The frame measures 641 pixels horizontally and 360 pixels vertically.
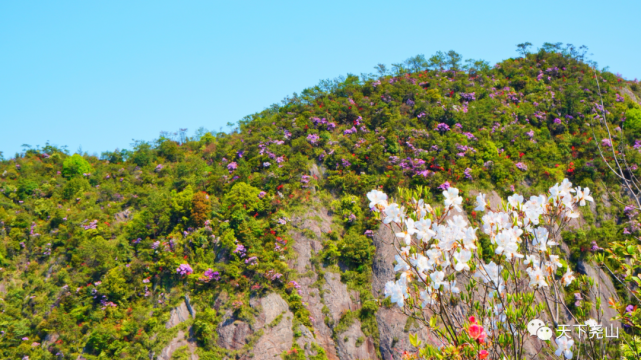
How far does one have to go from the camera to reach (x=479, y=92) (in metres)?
28.6

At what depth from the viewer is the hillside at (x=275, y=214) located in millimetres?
16781

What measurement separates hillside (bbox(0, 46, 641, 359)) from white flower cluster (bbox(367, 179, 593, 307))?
7.88 metres

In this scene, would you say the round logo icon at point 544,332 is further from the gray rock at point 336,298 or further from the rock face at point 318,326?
the gray rock at point 336,298

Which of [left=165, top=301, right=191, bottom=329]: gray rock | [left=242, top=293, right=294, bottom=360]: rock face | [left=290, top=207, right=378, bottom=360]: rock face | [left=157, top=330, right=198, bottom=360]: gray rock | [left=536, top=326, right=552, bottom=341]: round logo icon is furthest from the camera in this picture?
[left=165, top=301, right=191, bottom=329]: gray rock

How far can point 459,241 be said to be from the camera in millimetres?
3691

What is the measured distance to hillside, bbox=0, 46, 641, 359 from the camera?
16.8m

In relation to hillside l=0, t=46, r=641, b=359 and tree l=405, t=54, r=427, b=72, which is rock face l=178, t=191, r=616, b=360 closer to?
hillside l=0, t=46, r=641, b=359

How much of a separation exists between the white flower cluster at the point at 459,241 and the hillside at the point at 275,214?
310 inches

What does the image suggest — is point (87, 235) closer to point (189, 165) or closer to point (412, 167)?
point (189, 165)

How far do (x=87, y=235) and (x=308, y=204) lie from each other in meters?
12.0

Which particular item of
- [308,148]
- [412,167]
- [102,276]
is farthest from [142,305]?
[412,167]

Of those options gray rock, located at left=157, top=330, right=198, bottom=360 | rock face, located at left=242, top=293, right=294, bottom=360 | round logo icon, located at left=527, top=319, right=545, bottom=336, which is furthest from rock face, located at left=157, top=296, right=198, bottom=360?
round logo icon, located at left=527, top=319, right=545, bottom=336

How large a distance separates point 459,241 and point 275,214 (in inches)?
644

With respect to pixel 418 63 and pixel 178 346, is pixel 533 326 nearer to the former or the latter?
pixel 178 346
